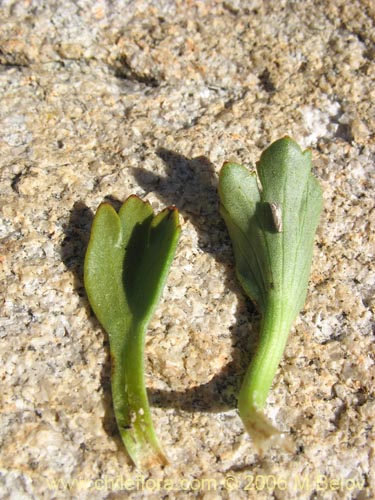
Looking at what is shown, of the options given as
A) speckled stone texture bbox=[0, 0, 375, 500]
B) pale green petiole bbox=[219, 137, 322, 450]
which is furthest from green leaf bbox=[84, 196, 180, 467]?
pale green petiole bbox=[219, 137, 322, 450]

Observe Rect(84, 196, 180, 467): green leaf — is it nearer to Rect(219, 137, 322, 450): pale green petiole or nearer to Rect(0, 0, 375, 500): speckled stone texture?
Rect(0, 0, 375, 500): speckled stone texture

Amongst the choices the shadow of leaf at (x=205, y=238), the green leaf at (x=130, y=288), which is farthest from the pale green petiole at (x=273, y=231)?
the green leaf at (x=130, y=288)

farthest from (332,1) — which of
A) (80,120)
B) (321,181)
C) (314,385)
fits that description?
(314,385)

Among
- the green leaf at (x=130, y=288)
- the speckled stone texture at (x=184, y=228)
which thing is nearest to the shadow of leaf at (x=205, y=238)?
the speckled stone texture at (x=184, y=228)

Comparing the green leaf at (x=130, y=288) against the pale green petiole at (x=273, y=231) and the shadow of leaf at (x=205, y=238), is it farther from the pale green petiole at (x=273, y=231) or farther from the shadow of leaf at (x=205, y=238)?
the pale green petiole at (x=273, y=231)

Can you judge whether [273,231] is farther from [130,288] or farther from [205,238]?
[130,288]

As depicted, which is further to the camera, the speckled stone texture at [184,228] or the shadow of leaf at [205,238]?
the shadow of leaf at [205,238]
